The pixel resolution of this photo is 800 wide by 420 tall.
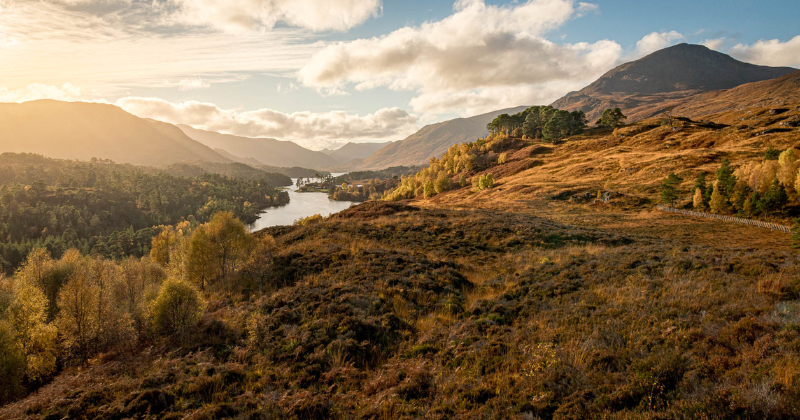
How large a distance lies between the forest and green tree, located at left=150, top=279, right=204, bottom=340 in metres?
94.5

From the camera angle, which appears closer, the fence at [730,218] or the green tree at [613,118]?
the fence at [730,218]

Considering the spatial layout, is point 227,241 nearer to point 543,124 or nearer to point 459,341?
point 459,341

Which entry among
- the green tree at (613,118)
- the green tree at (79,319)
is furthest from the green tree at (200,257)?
the green tree at (613,118)

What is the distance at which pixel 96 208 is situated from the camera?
135 meters

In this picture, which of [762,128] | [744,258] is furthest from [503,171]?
[744,258]

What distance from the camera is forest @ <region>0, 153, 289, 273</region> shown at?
99.1 meters

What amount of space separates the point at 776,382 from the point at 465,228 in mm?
26071

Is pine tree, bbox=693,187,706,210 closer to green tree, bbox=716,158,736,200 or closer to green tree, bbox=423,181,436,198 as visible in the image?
green tree, bbox=716,158,736,200

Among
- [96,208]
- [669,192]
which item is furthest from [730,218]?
[96,208]

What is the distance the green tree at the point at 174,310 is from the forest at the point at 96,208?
310 ft

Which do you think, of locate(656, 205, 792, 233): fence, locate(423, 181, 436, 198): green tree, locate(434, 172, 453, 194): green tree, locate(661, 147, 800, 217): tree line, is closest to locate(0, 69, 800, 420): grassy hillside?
locate(656, 205, 792, 233): fence

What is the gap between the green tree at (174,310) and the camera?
575 inches

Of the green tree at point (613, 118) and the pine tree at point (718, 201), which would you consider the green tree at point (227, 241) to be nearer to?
the pine tree at point (718, 201)

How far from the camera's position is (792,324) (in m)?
7.21
